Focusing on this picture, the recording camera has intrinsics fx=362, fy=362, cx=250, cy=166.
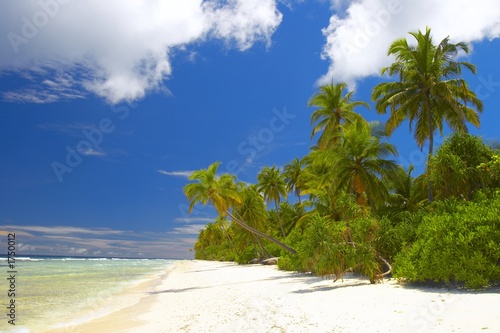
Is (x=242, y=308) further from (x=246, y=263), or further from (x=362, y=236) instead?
(x=246, y=263)

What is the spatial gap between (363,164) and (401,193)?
18.3 ft

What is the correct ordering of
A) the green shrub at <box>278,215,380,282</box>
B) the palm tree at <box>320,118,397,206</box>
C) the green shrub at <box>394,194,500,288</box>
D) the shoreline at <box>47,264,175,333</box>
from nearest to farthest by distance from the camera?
the green shrub at <box>394,194,500,288</box> < the shoreline at <box>47,264,175,333</box> < the green shrub at <box>278,215,380,282</box> < the palm tree at <box>320,118,397,206</box>

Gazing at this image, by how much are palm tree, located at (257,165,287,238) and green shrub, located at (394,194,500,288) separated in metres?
30.6

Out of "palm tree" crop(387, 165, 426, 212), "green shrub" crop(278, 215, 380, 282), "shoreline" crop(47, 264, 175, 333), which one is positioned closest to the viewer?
"shoreline" crop(47, 264, 175, 333)

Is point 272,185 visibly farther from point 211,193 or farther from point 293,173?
point 211,193

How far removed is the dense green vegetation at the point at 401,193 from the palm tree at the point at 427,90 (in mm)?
55

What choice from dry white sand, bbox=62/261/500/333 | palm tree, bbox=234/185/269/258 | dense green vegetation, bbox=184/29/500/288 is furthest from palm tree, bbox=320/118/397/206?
palm tree, bbox=234/185/269/258

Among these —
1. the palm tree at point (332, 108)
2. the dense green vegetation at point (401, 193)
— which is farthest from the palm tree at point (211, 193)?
the palm tree at point (332, 108)

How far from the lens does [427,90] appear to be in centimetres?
1917

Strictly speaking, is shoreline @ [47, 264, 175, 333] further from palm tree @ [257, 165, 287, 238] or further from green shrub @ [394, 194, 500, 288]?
palm tree @ [257, 165, 287, 238]

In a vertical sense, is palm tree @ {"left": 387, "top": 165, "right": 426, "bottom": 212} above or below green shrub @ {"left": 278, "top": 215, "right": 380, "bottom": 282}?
above

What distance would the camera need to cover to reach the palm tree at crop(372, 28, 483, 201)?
1892 centimetres

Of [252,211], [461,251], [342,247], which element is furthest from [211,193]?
[461,251]

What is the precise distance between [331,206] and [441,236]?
13.0m
